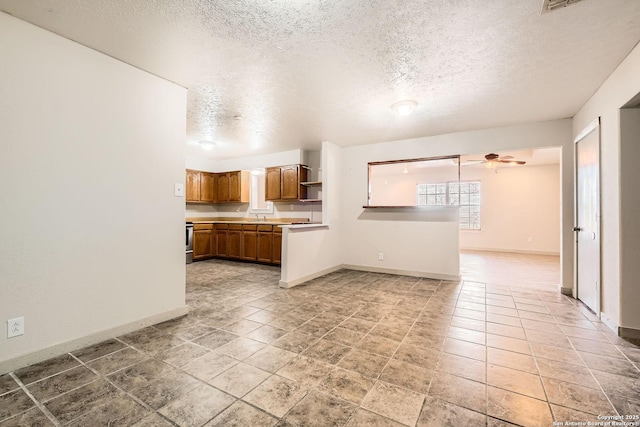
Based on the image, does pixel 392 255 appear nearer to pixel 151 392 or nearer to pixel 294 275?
pixel 294 275

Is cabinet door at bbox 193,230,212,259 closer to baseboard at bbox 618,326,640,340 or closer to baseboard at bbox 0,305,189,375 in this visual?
baseboard at bbox 0,305,189,375

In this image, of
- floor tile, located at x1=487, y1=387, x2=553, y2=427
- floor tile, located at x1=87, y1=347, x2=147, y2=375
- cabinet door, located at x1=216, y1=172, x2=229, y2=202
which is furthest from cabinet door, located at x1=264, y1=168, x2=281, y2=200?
floor tile, located at x1=487, y1=387, x2=553, y2=427

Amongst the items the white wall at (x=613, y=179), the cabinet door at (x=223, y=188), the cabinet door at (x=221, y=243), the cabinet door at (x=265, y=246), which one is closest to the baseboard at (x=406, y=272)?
the cabinet door at (x=265, y=246)

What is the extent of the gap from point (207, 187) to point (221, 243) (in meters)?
1.48

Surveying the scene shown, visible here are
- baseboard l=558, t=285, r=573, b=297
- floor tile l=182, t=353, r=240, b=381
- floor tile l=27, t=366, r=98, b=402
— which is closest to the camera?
floor tile l=27, t=366, r=98, b=402

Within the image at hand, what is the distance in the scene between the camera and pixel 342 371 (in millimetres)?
1932

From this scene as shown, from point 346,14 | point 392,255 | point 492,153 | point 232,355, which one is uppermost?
point 346,14

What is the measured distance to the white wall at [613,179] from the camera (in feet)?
7.86

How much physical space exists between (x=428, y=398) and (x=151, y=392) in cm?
165

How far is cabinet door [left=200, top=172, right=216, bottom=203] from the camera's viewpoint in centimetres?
685

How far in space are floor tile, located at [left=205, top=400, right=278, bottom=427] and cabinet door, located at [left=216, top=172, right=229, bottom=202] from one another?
5.92 m

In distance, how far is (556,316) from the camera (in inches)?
119

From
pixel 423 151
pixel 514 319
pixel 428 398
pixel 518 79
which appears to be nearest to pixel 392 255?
pixel 423 151

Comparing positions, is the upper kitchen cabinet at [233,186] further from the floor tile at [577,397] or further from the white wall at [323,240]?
the floor tile at [577,397]
